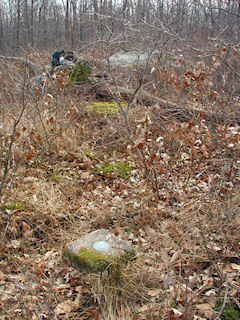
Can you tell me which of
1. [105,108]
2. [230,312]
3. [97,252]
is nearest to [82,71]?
[105,108]

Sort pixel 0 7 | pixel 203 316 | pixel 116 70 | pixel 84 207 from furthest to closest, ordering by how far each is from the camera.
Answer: pixel 0 7 → pixel 116 70 → pixel 84 207 → pixel 203 316

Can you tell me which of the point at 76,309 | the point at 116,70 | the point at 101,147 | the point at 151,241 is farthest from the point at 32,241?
the point at 116,70

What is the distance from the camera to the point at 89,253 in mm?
2711

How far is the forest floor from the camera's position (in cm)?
237

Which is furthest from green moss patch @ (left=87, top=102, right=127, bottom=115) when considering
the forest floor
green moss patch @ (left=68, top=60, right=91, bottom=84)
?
green moss patch @ (left=68, top=60, right=91, bottom=84)

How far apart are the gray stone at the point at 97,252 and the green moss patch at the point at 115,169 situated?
161 centimetres

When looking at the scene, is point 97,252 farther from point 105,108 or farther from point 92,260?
point 105,108

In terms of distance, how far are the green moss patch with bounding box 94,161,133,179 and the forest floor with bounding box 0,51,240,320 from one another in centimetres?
2

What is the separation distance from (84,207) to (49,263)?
0.91 metres

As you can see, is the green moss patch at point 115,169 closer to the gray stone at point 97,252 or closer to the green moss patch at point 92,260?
the gray stone at point 97,252

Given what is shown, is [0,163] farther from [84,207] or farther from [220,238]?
[220,238]

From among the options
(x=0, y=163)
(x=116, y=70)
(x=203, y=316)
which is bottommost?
(x=203, y=316)

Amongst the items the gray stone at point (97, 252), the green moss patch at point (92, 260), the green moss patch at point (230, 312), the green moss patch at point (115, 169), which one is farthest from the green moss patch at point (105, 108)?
the green moss patch at point (230, 312)

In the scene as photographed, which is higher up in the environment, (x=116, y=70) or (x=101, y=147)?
(x=116, y=70)
